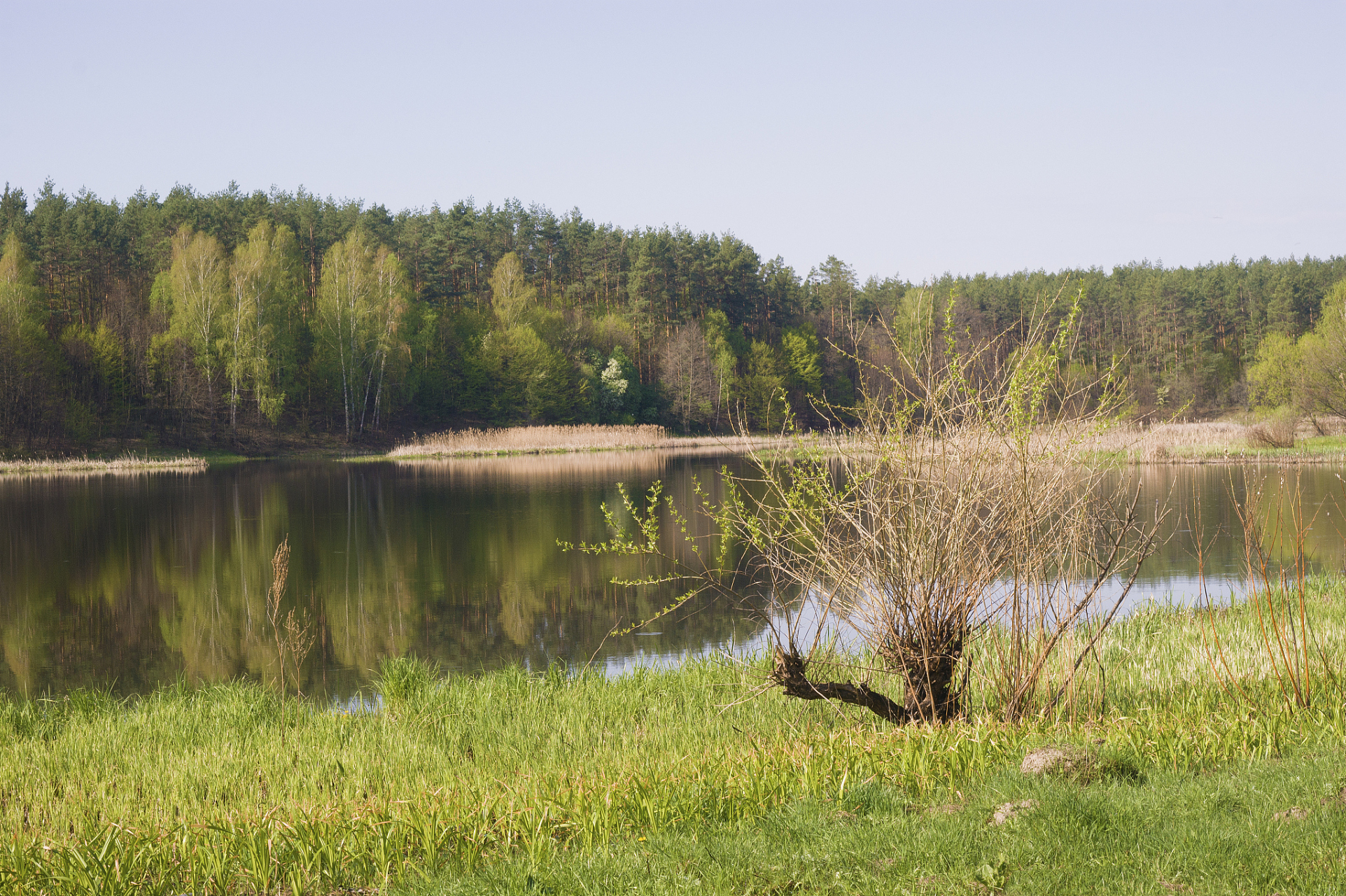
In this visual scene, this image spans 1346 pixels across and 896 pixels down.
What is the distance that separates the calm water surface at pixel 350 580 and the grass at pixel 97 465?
983cm

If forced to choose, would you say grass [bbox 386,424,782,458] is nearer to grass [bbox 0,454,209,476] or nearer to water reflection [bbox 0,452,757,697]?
grass [bbox 0,454,209,476]

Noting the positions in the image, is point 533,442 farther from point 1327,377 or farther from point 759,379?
point 1327,377

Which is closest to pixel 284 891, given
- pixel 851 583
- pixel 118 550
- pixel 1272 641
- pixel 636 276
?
pixel 851 583

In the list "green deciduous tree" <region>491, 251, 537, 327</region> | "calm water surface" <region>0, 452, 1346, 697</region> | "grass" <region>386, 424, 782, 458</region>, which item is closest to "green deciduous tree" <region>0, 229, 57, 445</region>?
"grass" <region>386, 424, 782, 458</region>

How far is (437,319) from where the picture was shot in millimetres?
64000

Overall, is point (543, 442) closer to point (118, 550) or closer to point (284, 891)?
point (118, 550)

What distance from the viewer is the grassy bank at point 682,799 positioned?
365cm

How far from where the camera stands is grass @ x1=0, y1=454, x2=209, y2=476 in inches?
1502

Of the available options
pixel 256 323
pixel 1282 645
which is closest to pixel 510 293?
pixel 256 323

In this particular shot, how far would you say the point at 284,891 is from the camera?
3.97 metres

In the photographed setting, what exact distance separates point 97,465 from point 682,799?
42.9 meters

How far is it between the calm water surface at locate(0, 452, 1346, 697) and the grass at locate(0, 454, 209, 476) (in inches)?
387

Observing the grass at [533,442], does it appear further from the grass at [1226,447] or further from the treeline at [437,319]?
the grass at [1226,447]

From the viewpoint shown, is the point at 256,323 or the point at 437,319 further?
the point at 437,319
